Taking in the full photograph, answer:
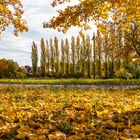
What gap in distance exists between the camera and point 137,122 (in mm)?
7660

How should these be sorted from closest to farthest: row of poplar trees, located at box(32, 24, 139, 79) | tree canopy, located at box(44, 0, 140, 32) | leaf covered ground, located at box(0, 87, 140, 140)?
1. leaf covered ground, located at box(0, 87, 140, 140)
2. tree canopy, located at box(44, 0, 140, 32)
3. row of poplar trees, located at box(32, 24, 139, 79)

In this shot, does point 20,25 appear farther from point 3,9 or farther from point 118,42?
point 118,42

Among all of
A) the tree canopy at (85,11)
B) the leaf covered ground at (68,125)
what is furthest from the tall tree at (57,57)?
the leaf covered ground at (68,125)

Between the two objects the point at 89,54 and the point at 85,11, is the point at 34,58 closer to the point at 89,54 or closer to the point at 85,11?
the point at 89,54

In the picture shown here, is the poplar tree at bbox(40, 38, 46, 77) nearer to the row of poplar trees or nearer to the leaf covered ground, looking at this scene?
the row of poplar trees

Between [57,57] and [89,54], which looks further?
[57,57]

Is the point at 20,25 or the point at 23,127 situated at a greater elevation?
the point at 20,25

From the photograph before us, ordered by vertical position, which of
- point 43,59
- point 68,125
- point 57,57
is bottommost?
point 68,125

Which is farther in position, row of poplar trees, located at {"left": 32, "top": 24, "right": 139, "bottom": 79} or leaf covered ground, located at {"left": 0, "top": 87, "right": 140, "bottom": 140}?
row of poplar trees, located at {"left": 32, "top": 24, "right": 139, "bottom": 79}

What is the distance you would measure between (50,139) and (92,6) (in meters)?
7.93

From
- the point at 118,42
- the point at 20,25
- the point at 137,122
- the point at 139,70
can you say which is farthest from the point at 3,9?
the point at 139,70

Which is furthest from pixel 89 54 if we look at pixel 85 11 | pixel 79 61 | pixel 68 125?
pixel 68 125

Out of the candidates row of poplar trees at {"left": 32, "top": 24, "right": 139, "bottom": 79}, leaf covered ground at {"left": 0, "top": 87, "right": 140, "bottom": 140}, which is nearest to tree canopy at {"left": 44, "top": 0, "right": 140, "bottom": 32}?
leaf covered ground at {"left": 0, "top": 87, "right": 140, "bottom": 140}

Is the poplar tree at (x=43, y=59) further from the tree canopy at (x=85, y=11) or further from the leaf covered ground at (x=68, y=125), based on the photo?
the leaf covered ground at (x=68, y=125)
